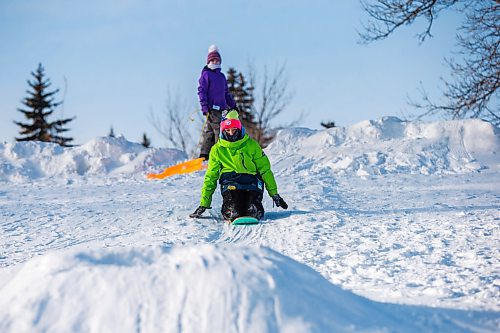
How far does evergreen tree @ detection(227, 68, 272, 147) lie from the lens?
2381 centimetres

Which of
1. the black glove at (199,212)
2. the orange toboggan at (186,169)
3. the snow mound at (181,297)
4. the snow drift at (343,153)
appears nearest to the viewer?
the snow mound at (181,297)

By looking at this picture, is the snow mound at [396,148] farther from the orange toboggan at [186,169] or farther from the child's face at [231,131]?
the child's face at [231,131]

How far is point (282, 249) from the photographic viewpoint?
437cm

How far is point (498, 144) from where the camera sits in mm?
11680

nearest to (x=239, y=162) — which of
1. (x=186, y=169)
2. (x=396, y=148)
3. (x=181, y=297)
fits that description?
(x=181, y=297)

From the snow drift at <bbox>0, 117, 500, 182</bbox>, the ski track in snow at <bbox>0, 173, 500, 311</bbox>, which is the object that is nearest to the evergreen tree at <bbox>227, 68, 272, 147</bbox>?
the snow drift at <bbox>0, 117, 500, 182</bbox>

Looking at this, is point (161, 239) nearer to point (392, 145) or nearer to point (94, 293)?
point (94, 293)

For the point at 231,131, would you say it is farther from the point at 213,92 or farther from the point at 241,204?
the point at 213,92

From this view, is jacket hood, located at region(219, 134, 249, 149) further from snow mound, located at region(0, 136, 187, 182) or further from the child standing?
snow mound, located at region(0, 136, 187, 182)

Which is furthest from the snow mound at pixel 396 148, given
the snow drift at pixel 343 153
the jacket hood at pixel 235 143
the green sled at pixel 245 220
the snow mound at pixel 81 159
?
the green sled at pixel 245 220

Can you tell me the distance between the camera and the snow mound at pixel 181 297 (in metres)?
2.07

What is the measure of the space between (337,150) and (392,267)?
834cm

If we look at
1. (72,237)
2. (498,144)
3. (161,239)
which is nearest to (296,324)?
(161,239)

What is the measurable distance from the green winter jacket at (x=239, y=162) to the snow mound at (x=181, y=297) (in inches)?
123
